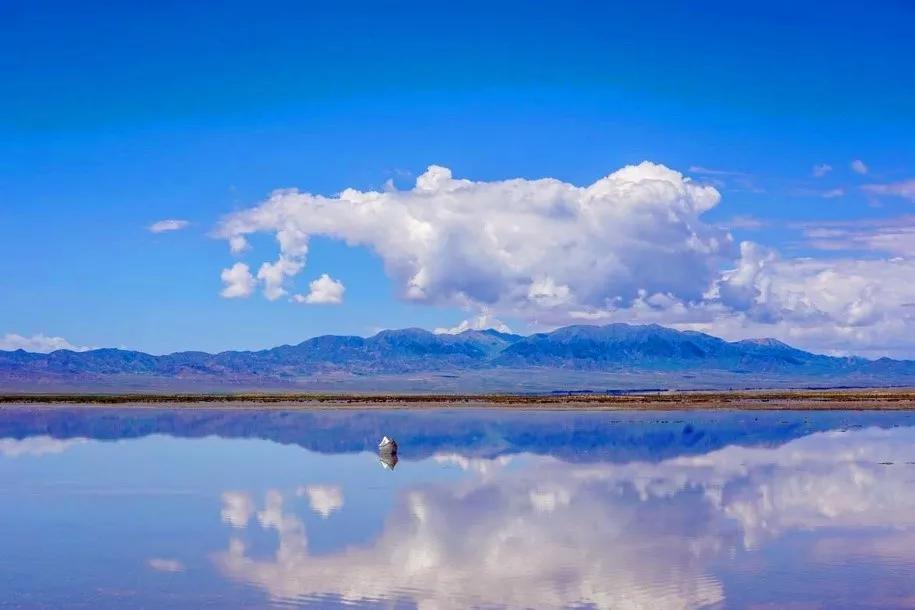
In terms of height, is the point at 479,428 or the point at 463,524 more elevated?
the point at 479,428

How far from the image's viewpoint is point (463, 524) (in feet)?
72.9

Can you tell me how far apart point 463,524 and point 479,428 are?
32.0 m

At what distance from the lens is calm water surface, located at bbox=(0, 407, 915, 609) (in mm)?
16047

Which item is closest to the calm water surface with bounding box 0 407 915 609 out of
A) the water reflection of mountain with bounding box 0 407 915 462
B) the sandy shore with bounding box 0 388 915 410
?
the water reflection of mountain with bounding box 0 407 915 462

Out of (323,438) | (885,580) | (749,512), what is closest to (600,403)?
(323,438)

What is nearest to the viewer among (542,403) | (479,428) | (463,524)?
(463,524)

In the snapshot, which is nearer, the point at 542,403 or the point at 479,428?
the point at 479,428

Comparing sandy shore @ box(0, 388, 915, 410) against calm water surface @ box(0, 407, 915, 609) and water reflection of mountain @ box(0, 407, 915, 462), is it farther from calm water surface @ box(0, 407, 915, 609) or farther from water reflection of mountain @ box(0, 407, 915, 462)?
calm water surface @ box(0, 407, 915, 609)

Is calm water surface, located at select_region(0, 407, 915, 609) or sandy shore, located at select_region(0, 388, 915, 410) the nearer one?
calm water surface, located at select_region(0, 407, 915, 609)

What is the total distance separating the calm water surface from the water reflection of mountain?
0.66m

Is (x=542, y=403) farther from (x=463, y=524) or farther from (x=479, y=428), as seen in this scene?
(x=463, y=524)

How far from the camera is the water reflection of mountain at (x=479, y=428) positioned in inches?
1640

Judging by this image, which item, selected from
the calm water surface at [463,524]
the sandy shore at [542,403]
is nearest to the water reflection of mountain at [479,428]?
the calm water surface at [463,524]

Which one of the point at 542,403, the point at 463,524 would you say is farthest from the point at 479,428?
the point at 542,403
